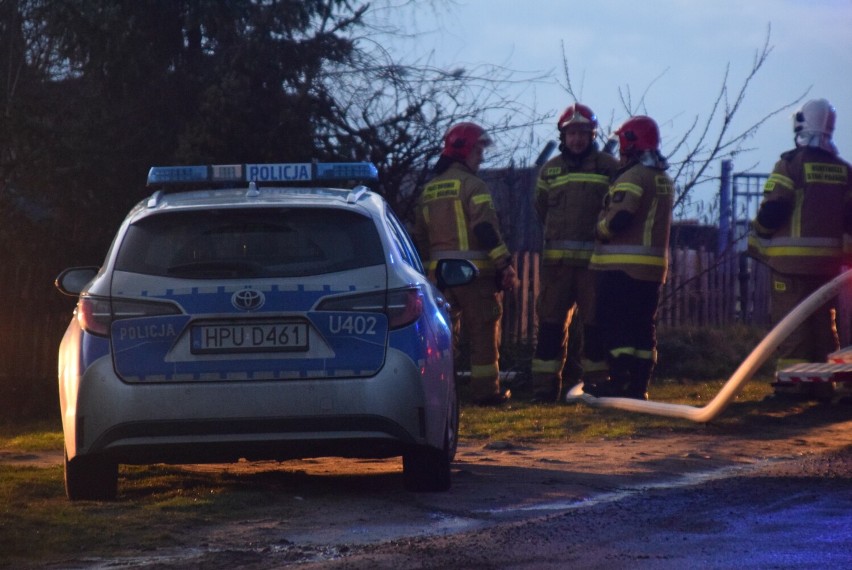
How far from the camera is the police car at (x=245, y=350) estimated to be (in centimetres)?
589

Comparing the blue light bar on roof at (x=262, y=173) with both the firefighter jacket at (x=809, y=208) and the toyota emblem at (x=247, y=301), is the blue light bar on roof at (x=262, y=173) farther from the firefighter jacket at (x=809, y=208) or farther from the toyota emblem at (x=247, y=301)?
the firefighter jacket at (x=809, y=208)

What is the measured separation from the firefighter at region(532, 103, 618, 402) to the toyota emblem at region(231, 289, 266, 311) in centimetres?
578

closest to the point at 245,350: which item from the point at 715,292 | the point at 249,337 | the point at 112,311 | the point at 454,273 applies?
the point at 249,337

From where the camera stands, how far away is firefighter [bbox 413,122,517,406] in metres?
11.1

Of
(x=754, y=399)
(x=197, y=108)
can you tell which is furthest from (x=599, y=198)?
(x=197, y=108)

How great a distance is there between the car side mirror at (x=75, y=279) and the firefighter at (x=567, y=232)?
5371 mm

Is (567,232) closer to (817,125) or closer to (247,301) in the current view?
(817,125)

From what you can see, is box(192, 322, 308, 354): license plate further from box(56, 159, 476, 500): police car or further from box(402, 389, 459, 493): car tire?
box(402, 389, 459, 493): car tire

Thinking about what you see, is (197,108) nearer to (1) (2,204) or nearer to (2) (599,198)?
(1) (2,204)

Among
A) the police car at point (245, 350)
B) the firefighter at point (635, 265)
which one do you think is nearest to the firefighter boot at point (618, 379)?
the firefighter at point (635, 265)

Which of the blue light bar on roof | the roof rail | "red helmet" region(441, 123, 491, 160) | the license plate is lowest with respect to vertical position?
the license plate

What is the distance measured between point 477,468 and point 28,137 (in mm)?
5894

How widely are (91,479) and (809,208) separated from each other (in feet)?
22.6

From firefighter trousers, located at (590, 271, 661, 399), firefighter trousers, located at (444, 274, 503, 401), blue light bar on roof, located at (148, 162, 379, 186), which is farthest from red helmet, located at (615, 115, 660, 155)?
blue light bar on roof, located at (148, 162, 379, 186)
